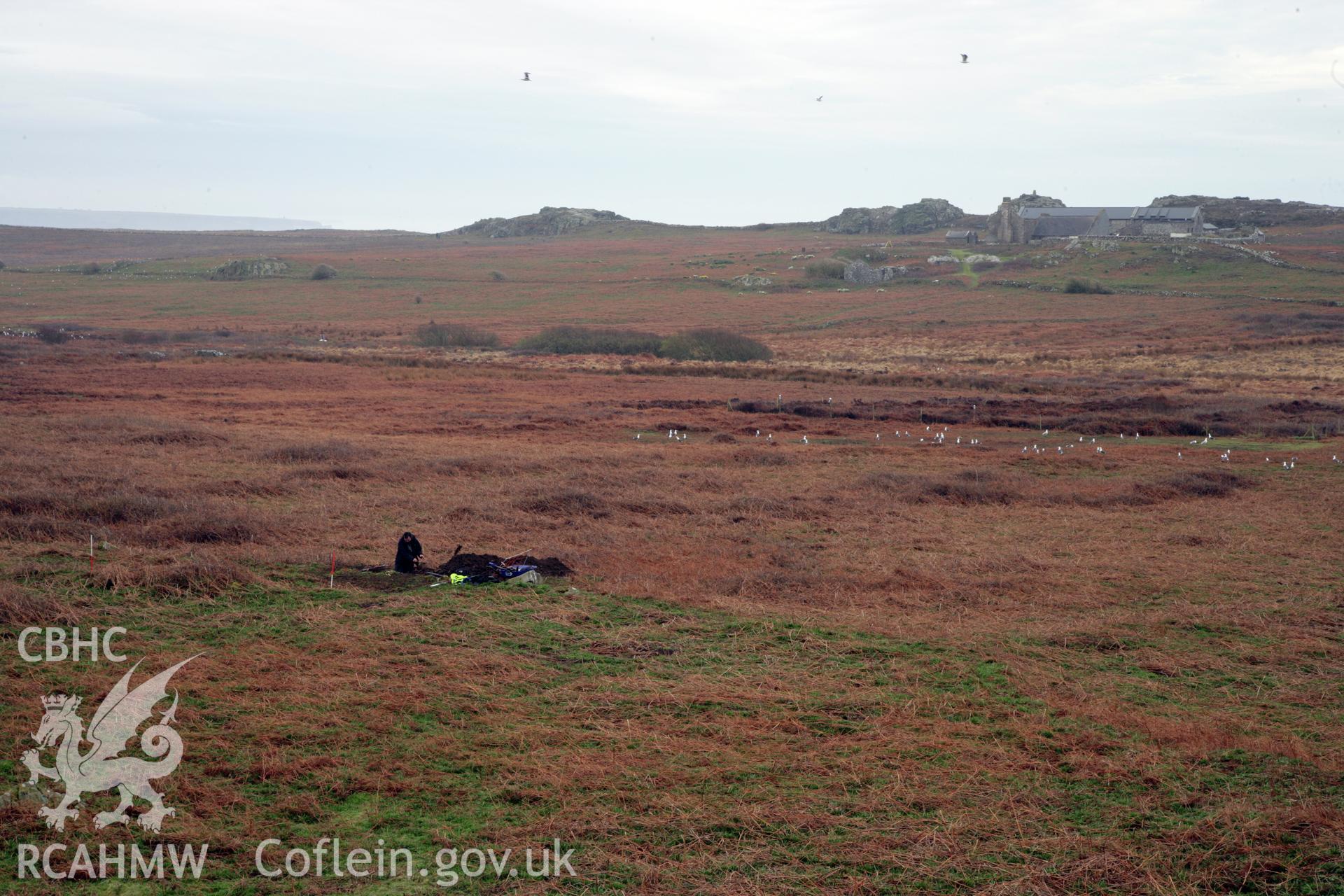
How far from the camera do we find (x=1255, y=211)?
458ft

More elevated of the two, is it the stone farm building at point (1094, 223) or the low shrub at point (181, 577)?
the stone farm building at point (1094, 223)

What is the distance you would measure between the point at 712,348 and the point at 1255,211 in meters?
119

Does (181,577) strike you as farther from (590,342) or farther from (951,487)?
(590,342)

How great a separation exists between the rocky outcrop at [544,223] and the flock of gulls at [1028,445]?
153321mm

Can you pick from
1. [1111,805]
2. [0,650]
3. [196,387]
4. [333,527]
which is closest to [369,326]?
[196,387]

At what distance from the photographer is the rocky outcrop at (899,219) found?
502 feet

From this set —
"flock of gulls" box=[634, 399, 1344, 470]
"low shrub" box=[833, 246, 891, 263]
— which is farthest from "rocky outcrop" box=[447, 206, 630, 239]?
"flock of gulls" box=[634, 399, 1344, 470]

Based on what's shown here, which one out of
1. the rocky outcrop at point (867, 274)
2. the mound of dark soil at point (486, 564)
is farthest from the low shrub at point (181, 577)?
the rocky outcrop at point (867, 274)

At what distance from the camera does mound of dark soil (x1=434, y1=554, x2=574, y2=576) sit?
1216 cm

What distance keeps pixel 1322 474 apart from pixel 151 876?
2334 centimetres

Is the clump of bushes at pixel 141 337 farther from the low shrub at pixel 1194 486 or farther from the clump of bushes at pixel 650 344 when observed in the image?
the low shrub at pixel 1194 486

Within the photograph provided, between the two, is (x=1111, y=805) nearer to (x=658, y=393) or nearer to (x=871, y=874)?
(x=871, y=874)

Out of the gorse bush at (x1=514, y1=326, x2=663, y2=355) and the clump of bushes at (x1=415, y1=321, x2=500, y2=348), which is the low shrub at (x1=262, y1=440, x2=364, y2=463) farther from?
the clump of bushes at (x1=415, y1=321, x2=500, y2=348)

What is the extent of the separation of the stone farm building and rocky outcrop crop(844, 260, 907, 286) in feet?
87.5
